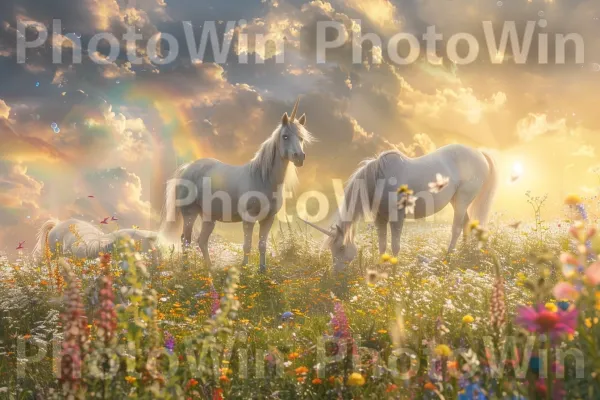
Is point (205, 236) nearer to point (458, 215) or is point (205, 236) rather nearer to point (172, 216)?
point (172, 216)

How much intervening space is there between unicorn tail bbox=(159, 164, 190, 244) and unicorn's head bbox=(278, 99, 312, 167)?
282 cm

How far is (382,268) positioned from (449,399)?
5.15 m

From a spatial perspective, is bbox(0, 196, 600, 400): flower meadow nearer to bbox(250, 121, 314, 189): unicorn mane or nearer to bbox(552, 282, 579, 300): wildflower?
bbox(552, 282, 579, 300): wildflower

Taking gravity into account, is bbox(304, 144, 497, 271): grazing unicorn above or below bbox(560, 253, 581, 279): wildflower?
above

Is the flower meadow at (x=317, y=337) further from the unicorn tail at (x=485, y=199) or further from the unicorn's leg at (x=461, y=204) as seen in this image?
the unicorn tail at (x=485, y=199)

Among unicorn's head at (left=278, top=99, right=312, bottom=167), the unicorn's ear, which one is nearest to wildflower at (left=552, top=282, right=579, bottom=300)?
unicorn's head at (left=278, top=99, right=312, bottom=167)

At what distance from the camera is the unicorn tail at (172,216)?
10.8 meters

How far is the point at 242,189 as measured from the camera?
988 centimetres

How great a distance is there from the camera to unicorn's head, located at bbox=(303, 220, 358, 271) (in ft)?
28.5

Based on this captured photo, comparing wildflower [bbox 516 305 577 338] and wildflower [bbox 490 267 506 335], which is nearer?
wildflower [bbox 516 305 577 338]

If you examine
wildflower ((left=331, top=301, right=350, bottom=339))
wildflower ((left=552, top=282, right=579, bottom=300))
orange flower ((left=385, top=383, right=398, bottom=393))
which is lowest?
orange flower ((left=385, top=383, right=398, bottom=393))

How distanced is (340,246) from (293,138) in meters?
2.28

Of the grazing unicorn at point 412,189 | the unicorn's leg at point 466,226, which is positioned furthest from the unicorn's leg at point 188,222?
the unicorn's leg at point 466,226

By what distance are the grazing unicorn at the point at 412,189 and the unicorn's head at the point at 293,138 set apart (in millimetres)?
1223
